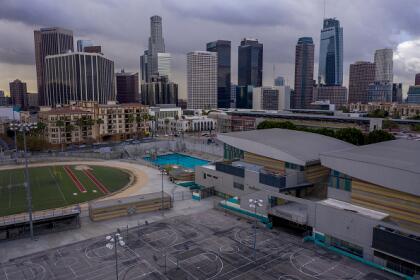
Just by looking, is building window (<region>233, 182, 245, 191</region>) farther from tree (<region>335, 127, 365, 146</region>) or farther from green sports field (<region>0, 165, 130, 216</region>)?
tree (<region>335, 127, 365, 146</region>)

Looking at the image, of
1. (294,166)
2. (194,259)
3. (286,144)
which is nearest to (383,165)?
(294,166)

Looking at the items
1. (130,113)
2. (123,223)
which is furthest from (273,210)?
(130,113)

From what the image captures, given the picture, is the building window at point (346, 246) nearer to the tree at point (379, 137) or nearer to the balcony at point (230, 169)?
the balcony at point (230, 169)

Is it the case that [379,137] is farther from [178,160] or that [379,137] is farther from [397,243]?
[397,243]

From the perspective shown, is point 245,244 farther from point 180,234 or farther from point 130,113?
point 130,113

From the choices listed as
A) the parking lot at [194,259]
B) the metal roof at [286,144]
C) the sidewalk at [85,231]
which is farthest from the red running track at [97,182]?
the metal roof at [286,144]
